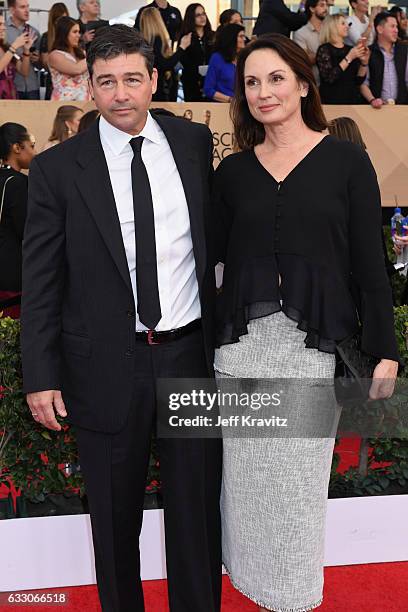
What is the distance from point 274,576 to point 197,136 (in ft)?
4.98

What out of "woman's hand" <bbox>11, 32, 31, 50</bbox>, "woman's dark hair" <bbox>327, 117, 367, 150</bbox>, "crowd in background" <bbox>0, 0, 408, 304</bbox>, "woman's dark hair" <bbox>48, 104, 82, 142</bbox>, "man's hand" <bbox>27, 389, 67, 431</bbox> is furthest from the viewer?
"woman's hand" <bbox>11, 32, 31, 50</bbox>

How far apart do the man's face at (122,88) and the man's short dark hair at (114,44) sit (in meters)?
0.02

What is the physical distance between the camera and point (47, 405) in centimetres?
Answer: 260

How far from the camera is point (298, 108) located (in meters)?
2.64

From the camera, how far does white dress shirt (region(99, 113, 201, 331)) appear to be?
2553 mm

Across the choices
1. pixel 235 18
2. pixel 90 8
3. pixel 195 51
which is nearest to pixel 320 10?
pixel 235 18

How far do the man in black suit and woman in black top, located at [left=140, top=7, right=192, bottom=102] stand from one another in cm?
475

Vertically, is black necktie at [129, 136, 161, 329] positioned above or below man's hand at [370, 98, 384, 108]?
below

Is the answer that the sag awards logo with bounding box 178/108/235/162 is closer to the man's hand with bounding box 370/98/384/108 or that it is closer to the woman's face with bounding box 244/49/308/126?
the man's hand with bounding box 370/98/384/108

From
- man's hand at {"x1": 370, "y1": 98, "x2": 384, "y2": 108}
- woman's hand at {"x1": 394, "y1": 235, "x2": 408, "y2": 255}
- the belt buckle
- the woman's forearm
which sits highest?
the woman's forearm

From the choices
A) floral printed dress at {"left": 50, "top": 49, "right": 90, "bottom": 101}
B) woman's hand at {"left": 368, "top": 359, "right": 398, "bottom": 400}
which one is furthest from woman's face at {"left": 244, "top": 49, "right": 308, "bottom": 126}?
floral printed dress at {"left": 50, "top": 49, "right": 90, "bottom": 101}

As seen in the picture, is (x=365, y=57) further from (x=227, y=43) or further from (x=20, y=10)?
(x=20, y=10)

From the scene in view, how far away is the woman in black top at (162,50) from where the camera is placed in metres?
7.15

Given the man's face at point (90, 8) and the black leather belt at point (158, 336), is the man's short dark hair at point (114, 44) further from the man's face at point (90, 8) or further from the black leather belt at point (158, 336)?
the man's face at point (90, 8)
